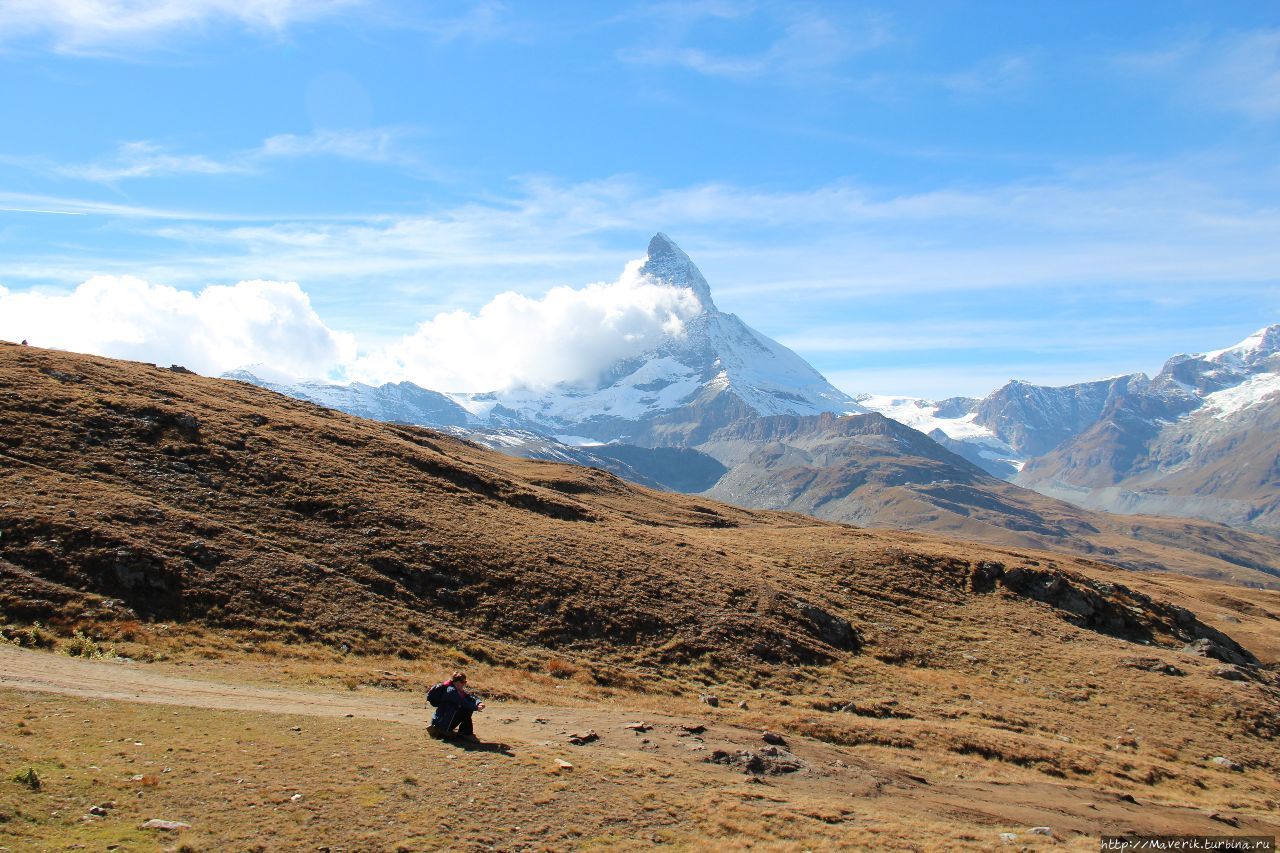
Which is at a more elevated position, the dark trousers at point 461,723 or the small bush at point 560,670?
the dark trousers at point 461,723

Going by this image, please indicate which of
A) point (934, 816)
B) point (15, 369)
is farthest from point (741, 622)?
point (15, 369)

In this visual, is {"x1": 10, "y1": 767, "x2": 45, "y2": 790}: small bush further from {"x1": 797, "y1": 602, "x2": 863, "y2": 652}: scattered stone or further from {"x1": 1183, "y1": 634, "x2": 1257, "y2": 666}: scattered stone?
{"x1": 1183, "y1": 634, "x2": 1257, "y2": 666}: scattered stone

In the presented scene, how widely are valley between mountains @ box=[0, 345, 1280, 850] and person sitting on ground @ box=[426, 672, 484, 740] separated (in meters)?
0.92

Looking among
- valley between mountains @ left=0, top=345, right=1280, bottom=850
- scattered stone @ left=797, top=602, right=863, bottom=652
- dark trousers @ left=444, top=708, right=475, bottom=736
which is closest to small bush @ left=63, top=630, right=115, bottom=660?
valley between mountains @ left=0, top=345, right=1280, bottom=850

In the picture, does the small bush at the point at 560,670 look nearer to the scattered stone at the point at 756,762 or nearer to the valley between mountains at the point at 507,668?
the valley between mountains at the point at 507,668

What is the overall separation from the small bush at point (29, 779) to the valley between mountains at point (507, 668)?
215 millimetres

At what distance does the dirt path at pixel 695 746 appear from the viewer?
81.0 ft

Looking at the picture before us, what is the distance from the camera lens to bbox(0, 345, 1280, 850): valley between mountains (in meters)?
19.7

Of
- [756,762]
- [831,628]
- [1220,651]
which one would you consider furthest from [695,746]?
[1220,651]

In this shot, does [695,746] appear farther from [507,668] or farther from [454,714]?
[507,668]

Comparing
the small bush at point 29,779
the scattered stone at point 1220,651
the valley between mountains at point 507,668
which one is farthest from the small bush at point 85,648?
the scattered stone at point 1220,651

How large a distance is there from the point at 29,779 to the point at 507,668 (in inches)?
877

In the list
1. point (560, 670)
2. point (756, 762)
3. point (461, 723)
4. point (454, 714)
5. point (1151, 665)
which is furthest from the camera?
point (1151, 665)

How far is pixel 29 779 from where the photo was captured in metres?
16.8
